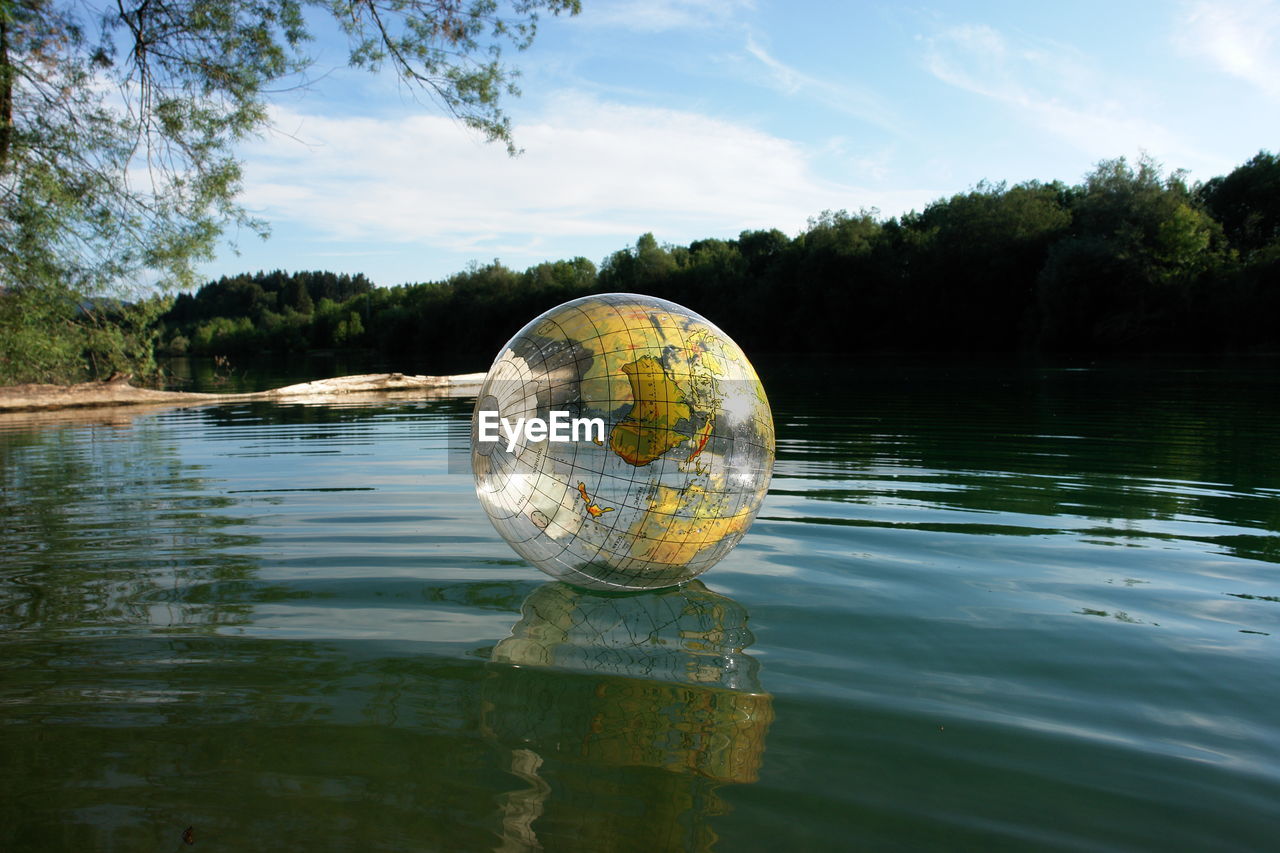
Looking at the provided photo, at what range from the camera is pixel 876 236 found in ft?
261

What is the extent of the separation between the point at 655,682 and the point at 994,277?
7049cm

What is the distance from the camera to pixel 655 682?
365cm

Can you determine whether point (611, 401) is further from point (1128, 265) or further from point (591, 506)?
point (1128, 265)

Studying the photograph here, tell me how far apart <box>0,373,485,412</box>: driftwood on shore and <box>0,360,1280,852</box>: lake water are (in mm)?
18145

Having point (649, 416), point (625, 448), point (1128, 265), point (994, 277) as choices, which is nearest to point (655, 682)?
point (625, 448)

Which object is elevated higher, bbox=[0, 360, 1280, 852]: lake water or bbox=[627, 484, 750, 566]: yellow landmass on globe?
bbox=[627, 484, 750, 566]: yellow landmass on globe

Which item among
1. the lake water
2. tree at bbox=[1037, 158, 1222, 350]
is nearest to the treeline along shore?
tree at bbox=[1037, 158, 1222, 350]

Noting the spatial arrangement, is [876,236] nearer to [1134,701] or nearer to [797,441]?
[797,441]

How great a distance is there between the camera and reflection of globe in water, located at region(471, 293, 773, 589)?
4383 mm

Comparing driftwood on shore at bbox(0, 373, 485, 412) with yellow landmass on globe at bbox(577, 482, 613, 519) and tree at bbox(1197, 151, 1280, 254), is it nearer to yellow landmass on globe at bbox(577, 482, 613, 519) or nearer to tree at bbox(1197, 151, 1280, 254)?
yellow landmass on globe at bbox(577, 482, 613, 519)

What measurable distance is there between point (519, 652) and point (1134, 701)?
8.86ft

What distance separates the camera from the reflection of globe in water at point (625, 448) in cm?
438

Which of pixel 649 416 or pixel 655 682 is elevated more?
pixel 649 416

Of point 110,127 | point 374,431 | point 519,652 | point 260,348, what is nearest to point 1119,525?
point 519,652
